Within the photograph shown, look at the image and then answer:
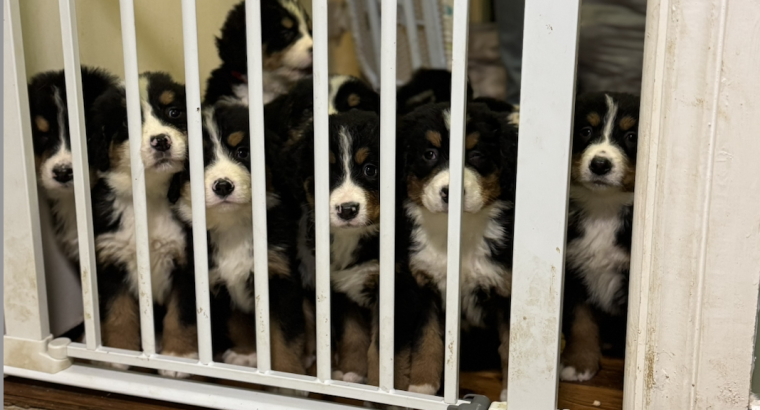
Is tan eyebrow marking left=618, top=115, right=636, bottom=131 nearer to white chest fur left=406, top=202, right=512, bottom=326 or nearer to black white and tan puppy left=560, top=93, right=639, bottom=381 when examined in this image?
black white and tan puppy left=560, top=93, right=639, bottom=381

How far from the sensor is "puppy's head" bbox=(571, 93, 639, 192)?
2039 millimetres

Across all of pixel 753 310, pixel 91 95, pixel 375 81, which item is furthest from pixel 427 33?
pixel 753 310

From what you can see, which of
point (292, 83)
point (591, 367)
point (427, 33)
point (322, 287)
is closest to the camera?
point (322, 287)

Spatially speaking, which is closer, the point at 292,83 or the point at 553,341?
the point at 553,341

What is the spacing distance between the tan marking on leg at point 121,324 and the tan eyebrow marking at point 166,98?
639 millimetres

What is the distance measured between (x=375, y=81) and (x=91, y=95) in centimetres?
118

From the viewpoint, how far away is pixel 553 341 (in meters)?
1.72

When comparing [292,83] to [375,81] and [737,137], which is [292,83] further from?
[737,137]

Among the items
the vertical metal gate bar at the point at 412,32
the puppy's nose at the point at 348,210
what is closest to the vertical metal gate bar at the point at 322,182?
the puppy's nose at the point at 348,210

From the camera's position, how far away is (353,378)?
7.23 ft

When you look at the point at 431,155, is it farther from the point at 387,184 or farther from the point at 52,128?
the point at 52,128

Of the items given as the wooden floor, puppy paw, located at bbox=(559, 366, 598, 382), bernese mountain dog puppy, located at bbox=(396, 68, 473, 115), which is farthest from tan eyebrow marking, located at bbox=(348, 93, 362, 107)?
puppy paw, located at bbox=(559, 366, 598, 382)

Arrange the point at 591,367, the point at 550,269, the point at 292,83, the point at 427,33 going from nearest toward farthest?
the point at 550,269 < the point at 591,367 < the point at 292,83 < the point at 427,33

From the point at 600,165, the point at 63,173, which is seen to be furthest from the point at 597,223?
the point at 63,173
